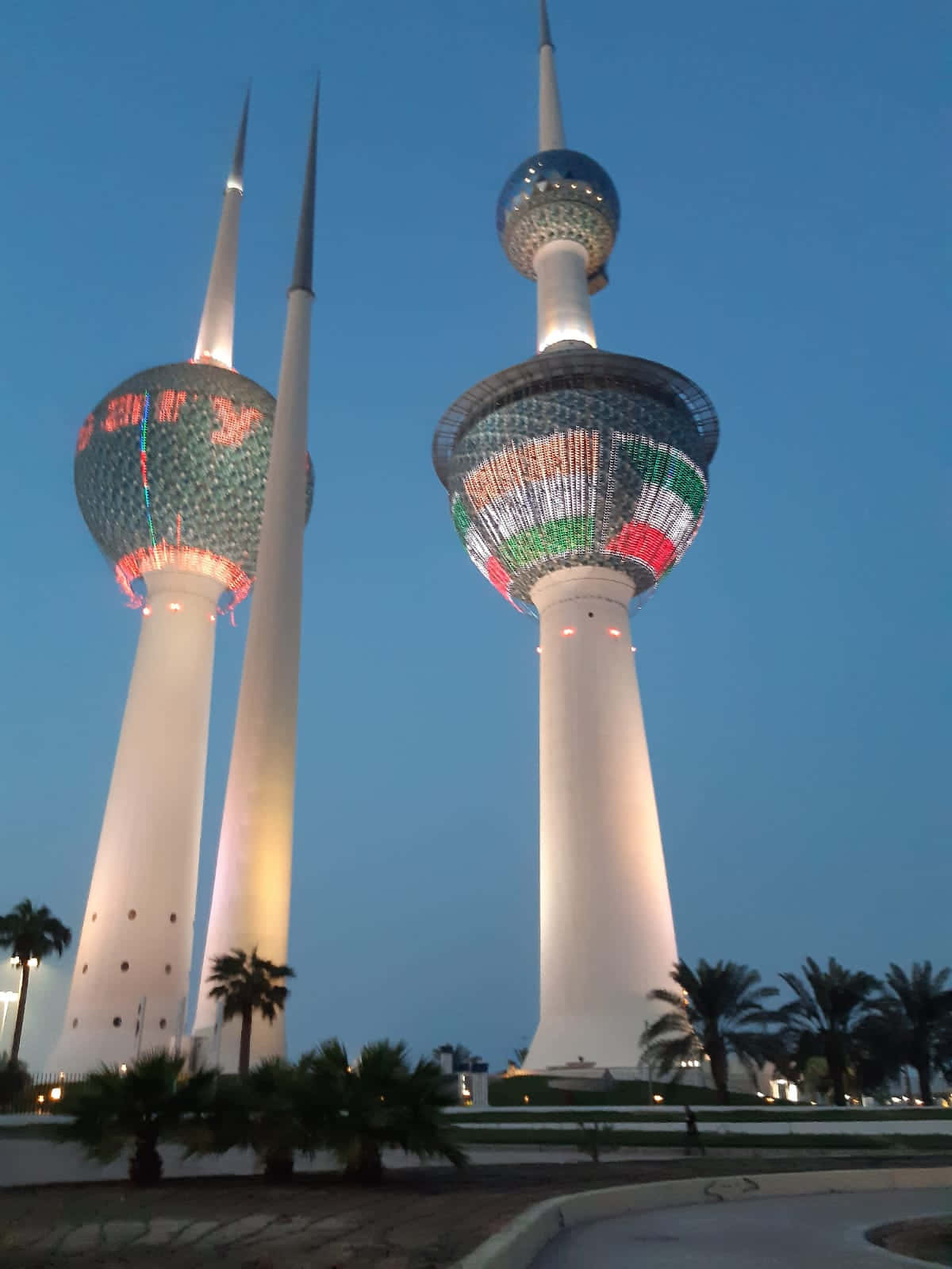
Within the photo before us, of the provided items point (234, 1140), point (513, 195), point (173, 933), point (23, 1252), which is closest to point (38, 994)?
point (173, 933)

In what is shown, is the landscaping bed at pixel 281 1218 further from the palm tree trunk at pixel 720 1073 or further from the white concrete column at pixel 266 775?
the white concrete column at pixel 266 775

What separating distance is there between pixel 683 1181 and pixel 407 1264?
7.35 metres

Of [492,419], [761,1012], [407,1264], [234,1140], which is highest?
[492,419]

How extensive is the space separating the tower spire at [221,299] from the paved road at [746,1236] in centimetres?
6520

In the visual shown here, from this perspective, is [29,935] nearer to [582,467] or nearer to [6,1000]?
[6,1000]

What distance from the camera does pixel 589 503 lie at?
60750 mm

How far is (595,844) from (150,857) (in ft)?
73.3

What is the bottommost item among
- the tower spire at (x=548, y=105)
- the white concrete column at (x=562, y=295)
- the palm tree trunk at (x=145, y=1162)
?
the palm tree trunk at (x=145, y=1162)

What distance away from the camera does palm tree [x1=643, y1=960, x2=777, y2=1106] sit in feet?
124

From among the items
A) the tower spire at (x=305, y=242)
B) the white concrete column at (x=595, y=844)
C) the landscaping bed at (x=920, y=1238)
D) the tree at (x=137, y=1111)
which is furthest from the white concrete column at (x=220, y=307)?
the landscaping bed at (x=920, y=1238)

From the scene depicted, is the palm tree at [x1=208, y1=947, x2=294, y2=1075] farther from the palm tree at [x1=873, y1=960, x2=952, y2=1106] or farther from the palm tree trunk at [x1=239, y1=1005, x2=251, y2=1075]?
the palm tree at [x1=873, y1=960, x2=952, y2=1106]

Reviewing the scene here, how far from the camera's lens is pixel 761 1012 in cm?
3891

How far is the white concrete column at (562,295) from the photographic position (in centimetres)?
6912

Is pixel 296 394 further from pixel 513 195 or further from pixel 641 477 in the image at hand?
pixel 513 195
